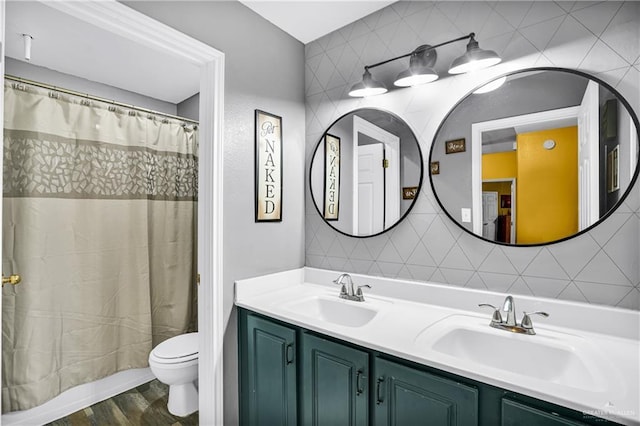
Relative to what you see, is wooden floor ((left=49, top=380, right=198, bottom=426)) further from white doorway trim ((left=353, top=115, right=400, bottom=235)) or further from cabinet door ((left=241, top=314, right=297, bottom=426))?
white doorway trim ((left=353, top=115, right=400, bottom=235))

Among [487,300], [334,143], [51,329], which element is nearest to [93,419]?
[51,329]

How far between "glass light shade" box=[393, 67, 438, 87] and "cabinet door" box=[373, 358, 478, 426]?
1.32 meters

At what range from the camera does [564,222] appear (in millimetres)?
1354

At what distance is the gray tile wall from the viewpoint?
1.26 metres

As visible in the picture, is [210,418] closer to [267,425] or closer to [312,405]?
[267,425]

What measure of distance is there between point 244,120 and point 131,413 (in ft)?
6.67

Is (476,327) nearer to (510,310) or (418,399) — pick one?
(510,310)

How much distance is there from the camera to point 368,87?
182cm

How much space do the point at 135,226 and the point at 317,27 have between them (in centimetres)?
189

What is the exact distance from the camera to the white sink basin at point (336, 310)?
170 centimetres

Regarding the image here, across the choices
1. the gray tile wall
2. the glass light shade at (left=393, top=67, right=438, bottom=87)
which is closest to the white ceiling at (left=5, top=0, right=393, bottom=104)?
the gray tile wall

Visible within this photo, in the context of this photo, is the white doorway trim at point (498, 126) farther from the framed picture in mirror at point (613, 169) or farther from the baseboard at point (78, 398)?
the baseboard at point (78, 398)

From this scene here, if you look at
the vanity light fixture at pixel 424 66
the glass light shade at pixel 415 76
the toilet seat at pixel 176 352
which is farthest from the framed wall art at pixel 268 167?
the toilet seat at pixel 176 352

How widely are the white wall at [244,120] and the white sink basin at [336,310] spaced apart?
1.05 feet
